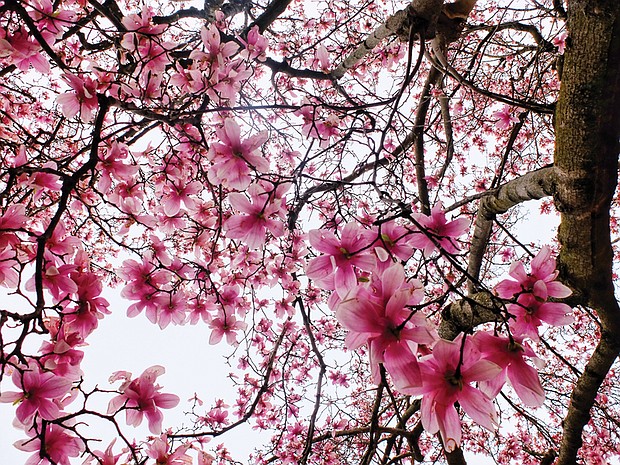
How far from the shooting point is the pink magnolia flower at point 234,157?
1127 millimetres

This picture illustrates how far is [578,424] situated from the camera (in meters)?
1.96

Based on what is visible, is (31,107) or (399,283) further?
(31,107)

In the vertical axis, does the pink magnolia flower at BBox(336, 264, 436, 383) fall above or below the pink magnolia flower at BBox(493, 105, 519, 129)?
below

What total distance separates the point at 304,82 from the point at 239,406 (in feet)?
12.1

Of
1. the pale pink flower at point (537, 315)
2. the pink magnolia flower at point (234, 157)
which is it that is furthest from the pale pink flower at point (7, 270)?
the pale pink flower at point (537, 315)

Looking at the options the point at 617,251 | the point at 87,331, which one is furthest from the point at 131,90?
the point at 617,251

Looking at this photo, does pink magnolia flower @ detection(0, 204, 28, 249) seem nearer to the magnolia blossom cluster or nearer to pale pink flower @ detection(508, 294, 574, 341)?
the magnolia blossom cluster

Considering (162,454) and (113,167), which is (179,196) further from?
(162,454)

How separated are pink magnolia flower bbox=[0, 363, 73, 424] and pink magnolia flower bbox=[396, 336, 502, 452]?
0.92 meters

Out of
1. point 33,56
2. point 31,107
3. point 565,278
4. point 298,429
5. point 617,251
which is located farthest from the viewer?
point 617,251

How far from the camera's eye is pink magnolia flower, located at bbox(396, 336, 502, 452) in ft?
2.11

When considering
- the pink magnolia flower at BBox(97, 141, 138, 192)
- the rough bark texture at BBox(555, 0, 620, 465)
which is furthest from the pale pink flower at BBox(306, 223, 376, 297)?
the pink magnolia flower at BBox(97, 141, 138, 192)

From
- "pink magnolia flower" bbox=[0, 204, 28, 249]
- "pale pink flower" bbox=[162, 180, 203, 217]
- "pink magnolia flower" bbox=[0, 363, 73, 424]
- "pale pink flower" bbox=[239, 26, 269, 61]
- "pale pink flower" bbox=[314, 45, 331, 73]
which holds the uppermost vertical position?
"pale pink flower" bbox=[314, 45, 331, 73]

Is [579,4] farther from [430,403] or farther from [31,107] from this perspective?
[31,107]
